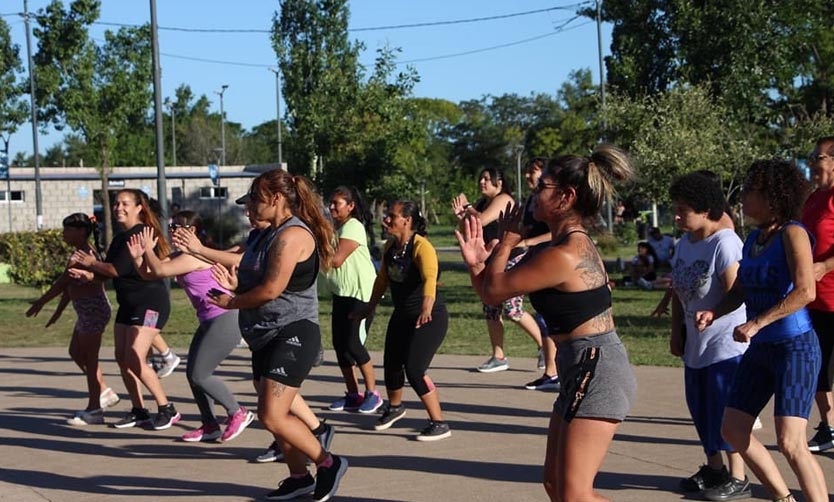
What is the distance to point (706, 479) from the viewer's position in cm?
627

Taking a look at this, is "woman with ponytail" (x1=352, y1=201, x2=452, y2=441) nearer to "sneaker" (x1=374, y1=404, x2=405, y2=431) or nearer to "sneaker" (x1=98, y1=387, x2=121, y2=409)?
"sneaker" (x1=374, y1=404, x2=405, y2=431)

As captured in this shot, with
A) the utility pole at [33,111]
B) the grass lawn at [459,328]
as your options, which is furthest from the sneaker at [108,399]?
the utility pole at [33,111]

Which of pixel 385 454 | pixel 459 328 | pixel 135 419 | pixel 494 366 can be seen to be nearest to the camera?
pixel 385 454

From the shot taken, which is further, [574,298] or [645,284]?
[645,284]

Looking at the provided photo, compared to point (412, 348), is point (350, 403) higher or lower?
lower

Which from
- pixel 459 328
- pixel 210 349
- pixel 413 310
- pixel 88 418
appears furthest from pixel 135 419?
pixel 459 328

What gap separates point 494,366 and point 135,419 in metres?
3.88

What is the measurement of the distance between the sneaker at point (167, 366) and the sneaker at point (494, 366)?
341cm

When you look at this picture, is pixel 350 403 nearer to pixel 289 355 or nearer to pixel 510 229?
pixel 289 355

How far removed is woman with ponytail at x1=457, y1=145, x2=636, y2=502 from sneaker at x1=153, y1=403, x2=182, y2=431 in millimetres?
4864

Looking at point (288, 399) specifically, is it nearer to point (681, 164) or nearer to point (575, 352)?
point (575, 352)

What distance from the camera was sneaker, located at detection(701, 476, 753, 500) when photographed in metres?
6.14

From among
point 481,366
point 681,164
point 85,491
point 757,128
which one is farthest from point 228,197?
point 85,491

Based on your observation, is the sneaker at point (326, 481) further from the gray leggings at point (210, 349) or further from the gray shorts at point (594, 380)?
the gray shorts at point (594, 380)
